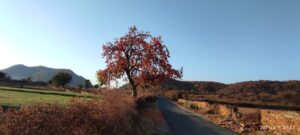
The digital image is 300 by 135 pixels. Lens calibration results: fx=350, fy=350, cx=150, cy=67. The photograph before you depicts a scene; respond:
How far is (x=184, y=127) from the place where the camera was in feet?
60.7

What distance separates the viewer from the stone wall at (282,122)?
14.7 meters

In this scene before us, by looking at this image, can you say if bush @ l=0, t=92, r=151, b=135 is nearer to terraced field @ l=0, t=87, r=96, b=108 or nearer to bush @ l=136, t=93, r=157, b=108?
terraced field @ l=0, t=87, r=96, b=108

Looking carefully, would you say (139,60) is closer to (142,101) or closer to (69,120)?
(142,101)

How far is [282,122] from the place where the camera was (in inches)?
632

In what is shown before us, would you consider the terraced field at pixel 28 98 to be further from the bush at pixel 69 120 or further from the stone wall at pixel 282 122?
the stone wall at pixel 282 122

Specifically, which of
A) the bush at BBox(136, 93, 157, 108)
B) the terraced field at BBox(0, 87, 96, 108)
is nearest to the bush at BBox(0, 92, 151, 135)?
the terraced field at BBox(0, 87, 96, 108)

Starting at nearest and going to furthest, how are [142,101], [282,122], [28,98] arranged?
[282,122] < [142,101] < [28,98]

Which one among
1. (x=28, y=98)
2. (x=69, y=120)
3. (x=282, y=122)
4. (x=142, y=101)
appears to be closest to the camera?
(x=69, y=120)

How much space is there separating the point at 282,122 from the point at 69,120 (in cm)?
1123

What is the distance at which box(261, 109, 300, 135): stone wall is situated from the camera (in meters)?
14.7

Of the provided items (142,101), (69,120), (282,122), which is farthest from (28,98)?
(69,120)

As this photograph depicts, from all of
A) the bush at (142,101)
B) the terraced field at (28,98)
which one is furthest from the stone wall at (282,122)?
the terraced field at (28,98)

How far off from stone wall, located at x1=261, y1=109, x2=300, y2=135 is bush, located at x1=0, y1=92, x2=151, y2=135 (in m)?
7.24

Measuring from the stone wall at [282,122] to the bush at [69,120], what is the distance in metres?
7.24
